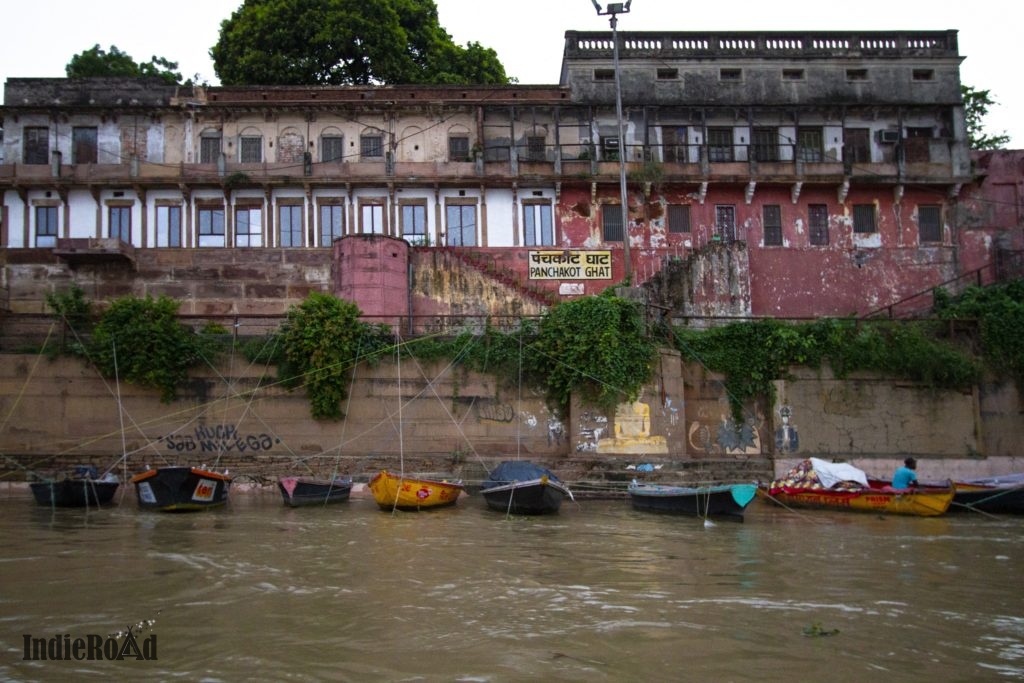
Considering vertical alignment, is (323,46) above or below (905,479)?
above

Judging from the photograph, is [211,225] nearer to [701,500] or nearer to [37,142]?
[37,142]

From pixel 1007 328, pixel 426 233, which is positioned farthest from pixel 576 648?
pixel 426 233

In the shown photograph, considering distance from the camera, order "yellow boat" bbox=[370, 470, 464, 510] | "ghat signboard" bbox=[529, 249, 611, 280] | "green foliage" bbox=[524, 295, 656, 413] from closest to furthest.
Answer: "yellow boat" bbox=[370, 470, 464, 510] → "green foliage" bbox=[524, 295, 656, 413] → "ghat signboard" bbox=[529, 249, 611, 280]

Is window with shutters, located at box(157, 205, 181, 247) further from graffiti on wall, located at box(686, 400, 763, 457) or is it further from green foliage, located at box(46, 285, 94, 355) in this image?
graffiti on wall, located at box(686, 400, 763, 457)

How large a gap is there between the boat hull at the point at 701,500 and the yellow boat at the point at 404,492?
14.2 ft

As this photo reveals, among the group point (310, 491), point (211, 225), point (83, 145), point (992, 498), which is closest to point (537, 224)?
point (211, 225)

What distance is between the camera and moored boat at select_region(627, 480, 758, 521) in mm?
17156

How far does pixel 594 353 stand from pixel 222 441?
31.6 feet

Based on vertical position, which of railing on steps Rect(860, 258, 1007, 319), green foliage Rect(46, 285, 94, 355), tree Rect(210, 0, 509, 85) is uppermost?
tree Rect(210, 0, 509, 85)

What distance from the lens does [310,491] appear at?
19516 millimetres

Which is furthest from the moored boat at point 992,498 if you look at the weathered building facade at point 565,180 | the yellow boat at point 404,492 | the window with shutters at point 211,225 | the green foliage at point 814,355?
the window with shutters at point 211,225

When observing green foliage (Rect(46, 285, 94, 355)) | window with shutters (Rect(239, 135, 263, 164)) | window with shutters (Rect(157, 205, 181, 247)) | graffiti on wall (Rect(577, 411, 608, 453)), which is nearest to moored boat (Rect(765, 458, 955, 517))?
graffiti on wall (Rect(577, 411, 608, 453))

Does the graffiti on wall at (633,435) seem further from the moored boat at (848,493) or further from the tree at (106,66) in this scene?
the tree at (106,66)

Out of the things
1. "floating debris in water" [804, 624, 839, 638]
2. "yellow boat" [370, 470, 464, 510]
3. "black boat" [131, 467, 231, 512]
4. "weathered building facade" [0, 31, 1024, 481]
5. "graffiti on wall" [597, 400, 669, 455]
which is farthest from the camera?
"weathered building facade" [0, 31, 1024, 481]
